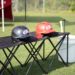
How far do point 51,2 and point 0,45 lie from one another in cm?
2562

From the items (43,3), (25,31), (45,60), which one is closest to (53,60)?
(45,60)

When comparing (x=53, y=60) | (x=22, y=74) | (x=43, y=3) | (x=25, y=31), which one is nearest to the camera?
(x=25, y=31)

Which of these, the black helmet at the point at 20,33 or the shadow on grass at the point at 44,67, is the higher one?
the black helmet at the point at 20,33

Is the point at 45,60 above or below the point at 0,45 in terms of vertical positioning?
A: below

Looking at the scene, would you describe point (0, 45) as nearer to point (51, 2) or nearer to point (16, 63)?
→ point (16, 63)

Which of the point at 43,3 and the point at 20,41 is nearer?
the point at 20,41

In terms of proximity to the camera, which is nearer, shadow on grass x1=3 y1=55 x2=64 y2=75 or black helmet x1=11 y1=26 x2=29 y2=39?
black helmet x1=11 y1=26 x2=29 y2=39

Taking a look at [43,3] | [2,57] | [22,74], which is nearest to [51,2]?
[43,3]

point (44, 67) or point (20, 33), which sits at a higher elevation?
point (20, 33)

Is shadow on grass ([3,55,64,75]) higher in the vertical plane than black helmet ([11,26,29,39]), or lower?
lower

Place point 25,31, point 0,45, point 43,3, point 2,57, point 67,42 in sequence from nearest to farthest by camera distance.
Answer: point 0,45, point 25,31, point 67,42, point 2,57, point 43,3

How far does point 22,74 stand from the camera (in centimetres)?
811

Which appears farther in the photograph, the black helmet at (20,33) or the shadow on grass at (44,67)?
the shadow on grass at (44,67)

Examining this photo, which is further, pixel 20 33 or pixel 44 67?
pixel 44 67
